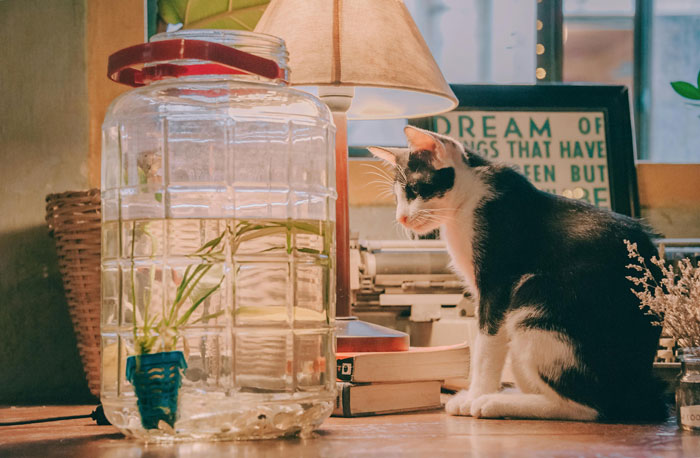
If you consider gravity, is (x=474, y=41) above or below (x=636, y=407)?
above

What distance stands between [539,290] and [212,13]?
2.89 ft

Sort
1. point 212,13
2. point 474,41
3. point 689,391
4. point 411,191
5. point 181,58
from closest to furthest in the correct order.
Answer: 1. point 181,58
2. point 689,391
3. point 411,191
4. point 212,13
5. point 474,41

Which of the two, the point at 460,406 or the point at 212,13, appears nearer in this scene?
the point at 460,406

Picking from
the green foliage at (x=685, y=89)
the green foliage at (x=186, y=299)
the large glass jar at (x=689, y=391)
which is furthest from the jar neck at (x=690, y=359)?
the green foliage at (x=685, y=89)

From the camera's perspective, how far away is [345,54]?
123 centimetres

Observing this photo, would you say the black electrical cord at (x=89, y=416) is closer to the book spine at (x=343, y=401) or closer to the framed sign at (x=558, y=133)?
the book spine at (x=343, y=401)

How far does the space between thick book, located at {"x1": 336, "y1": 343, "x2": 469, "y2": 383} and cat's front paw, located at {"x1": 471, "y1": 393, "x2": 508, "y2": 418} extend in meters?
0.09

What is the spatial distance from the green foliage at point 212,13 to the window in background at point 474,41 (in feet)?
2.56

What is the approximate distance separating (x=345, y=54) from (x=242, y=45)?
309mm

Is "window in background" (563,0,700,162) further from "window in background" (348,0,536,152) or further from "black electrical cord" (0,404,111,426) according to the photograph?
"black electrical cord" (0,404,111,426)

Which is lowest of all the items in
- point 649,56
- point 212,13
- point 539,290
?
point 539,290

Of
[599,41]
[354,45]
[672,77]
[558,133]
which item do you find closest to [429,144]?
[354,45]

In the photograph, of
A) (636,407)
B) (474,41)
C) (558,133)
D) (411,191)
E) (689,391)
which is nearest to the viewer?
(689,391)

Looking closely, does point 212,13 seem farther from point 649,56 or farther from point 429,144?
point 649,56
